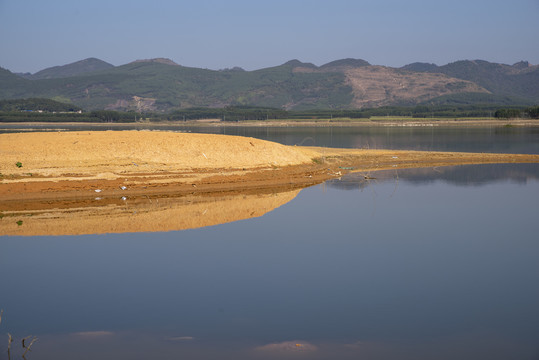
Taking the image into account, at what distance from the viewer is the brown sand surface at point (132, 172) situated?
30.3 metres

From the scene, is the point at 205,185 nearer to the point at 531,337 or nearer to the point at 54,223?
the point at 54,223

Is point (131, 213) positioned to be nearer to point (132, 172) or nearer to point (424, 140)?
point (132, 172)

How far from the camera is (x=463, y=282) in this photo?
1733 cm

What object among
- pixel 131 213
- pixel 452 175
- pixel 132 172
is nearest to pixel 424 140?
pixel 452 175

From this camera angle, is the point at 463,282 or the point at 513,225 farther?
the point at 513,225

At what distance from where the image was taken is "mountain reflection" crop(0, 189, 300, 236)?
2558cm

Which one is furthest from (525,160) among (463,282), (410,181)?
(463,282)

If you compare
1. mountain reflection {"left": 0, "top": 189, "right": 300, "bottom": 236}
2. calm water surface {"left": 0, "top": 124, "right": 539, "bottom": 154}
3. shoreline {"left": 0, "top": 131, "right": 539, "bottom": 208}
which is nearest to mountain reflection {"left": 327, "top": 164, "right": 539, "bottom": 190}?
shoreline {"left": 0, "top": 131, "right": 539, "bottom": 208}

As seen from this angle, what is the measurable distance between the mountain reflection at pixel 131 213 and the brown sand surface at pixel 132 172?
0.20 ft

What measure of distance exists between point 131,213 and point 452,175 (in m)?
27.4

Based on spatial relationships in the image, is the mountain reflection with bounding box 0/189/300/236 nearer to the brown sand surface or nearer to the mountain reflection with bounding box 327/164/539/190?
the brown sand surface

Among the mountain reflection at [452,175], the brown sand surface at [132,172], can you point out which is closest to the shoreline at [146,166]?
the brown sand surface at [132,172]

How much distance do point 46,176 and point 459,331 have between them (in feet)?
95.3

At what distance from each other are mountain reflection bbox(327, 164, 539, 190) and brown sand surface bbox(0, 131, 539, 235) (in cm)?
249
